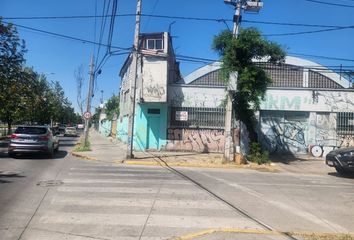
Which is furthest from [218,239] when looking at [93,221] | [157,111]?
[157,111]

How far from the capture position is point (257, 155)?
73.6ft

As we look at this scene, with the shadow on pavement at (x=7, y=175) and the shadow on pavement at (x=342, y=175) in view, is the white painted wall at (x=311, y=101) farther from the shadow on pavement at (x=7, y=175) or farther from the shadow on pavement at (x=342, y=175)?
the shadow on pavement at (x=7, y=175)

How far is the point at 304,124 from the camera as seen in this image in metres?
27.2

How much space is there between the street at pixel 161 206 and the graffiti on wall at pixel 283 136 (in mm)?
11842

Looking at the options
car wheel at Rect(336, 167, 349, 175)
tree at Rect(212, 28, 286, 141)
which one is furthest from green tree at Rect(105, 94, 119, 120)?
car wheel at Rect(336, 167, 349, 175)

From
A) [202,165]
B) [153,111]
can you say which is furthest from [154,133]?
[202,165]

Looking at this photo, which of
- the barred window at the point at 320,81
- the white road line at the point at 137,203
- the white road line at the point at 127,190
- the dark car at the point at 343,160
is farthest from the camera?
the barred window at the point at 320,81

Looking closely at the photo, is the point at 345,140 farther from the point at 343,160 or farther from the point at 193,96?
the point at 343,160

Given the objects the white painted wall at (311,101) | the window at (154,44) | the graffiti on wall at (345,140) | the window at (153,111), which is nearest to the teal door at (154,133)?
the window at (153,111)

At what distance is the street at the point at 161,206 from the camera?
24.6 ft

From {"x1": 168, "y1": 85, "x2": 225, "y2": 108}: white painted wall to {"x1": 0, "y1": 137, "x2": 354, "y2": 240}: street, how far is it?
12403 millimetres

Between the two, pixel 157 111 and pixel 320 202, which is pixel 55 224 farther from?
pixel 157 111

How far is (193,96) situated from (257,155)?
6500 mm

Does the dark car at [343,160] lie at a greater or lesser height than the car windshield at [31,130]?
lesser
